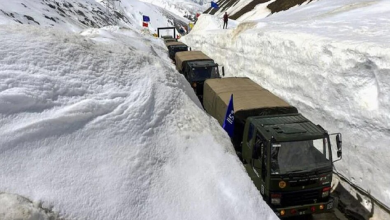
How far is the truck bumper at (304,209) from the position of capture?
724 centimetres

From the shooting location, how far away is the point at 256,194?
575 centimetres

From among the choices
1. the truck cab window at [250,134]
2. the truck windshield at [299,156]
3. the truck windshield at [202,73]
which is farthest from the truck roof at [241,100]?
the truck windshield at [202,73]

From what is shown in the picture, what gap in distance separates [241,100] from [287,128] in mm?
2869

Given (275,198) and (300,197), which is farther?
(300,197)

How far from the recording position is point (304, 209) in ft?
24.1

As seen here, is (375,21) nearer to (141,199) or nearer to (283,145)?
(283,145)

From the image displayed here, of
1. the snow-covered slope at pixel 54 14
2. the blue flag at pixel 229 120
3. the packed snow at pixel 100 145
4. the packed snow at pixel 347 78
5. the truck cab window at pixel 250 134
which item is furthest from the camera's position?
the snow-covered slope at pixel 54 14

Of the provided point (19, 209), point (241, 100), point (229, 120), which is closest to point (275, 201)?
point (229, 120)

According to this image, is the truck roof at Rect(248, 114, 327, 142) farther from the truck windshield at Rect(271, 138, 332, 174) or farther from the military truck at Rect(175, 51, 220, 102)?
the military truck at Rect(175, 51, 220, 102)

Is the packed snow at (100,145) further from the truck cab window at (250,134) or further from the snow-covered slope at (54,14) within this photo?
the snow-covered slope at (54,14)

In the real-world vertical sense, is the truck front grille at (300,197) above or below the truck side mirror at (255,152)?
below

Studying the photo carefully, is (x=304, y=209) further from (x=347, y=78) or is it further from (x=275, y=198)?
(x=347, y=78)

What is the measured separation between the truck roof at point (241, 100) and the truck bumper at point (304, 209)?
3.06 metres

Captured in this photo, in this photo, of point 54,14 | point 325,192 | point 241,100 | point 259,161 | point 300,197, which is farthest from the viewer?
point 54,14
